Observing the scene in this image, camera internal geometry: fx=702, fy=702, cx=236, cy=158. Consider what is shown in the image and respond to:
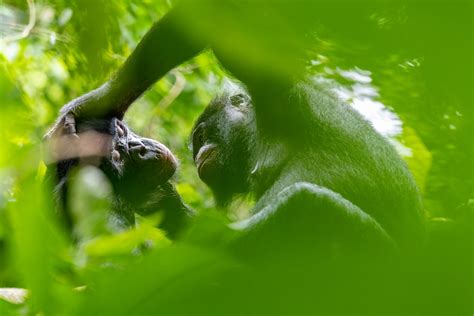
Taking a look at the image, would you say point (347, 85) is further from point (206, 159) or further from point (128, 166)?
point (206, 159)

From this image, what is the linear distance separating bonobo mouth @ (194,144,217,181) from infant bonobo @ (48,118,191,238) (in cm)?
15

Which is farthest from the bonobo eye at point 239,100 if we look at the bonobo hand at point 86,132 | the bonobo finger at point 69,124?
the bonobo finger at point 69,124

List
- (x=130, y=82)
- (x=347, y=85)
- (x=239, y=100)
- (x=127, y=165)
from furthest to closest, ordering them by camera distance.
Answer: (x=239, y=100)
(x=127, y=165)
(x=130, y=82)
(x=347, y=85)

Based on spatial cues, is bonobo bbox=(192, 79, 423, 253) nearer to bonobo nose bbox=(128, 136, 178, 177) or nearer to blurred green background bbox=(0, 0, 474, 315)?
bonobo nose bbox=(128, 136, 178, 177)

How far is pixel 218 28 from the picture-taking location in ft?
2.03

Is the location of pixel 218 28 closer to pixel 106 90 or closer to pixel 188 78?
pixel 106 90

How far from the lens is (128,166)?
11.4 ft

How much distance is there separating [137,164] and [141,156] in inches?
1.8

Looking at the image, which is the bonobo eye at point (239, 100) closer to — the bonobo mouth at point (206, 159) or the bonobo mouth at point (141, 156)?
the bonobo mouth at point (206, 159)

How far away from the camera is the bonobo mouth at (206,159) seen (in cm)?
367

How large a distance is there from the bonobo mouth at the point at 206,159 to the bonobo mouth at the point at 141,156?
151 millimetres

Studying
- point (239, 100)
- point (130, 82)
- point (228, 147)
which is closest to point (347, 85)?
point (130, 82)

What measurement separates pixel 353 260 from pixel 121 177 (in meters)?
2.92

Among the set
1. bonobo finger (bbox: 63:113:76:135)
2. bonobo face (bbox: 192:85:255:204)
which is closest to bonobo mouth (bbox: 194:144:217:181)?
bonobo face (bbox: 192:85:255:204)
